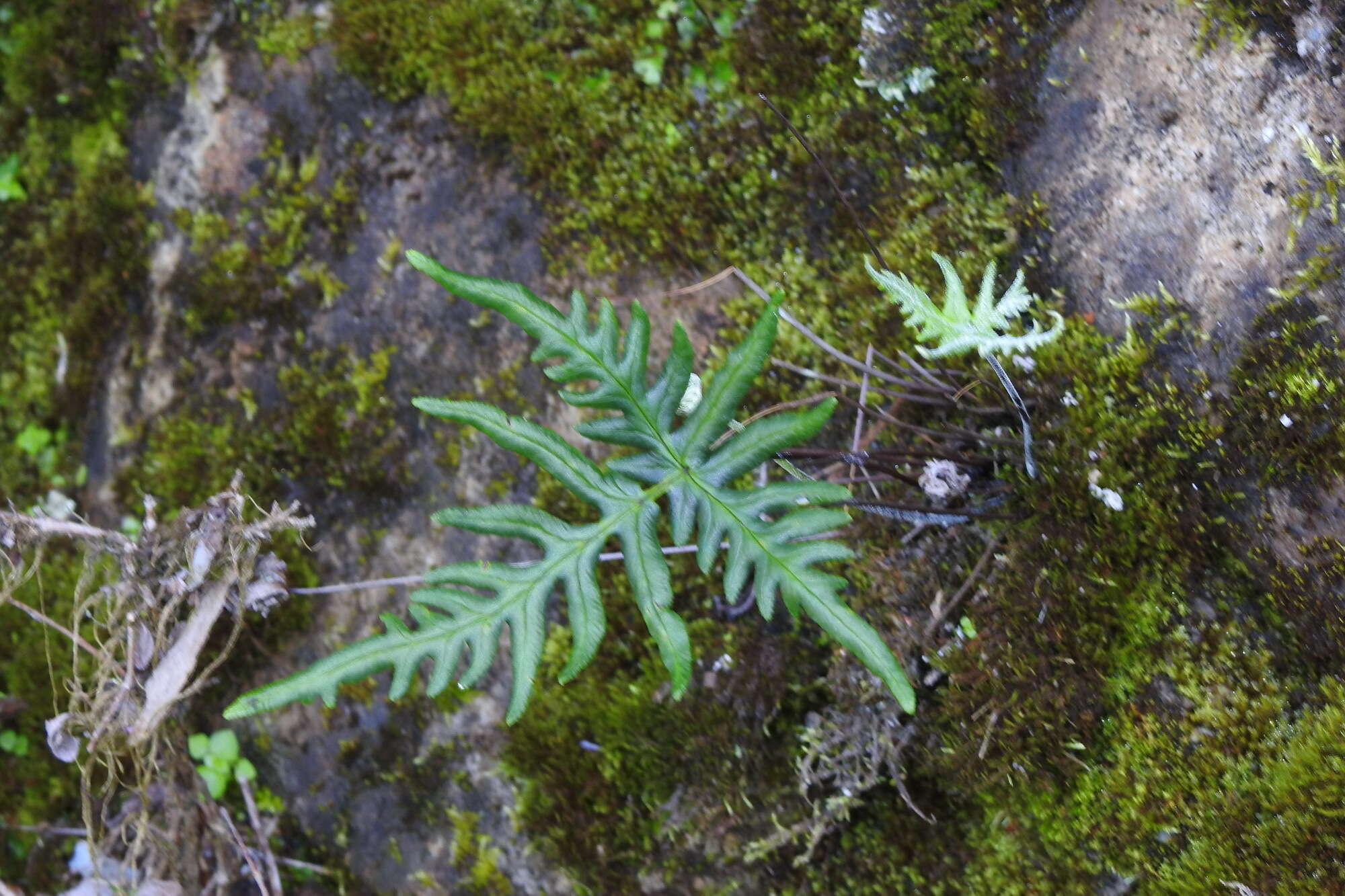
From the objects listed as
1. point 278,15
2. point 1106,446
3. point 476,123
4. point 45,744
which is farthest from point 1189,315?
point 45,744

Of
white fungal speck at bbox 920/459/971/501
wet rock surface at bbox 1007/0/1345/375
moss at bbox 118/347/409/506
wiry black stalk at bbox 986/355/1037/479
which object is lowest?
moss at bbox 118/347/409/506

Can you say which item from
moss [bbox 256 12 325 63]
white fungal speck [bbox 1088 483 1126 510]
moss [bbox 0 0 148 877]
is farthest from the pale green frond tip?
moss [bbox 0 0 148 877]

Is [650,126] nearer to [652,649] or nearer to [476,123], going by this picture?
[476,123]

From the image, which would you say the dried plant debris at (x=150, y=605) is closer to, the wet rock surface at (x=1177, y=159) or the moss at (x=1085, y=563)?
→ the moss at (x=1085, y=563)

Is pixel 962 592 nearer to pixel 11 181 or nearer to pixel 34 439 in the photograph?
pixel 34 439

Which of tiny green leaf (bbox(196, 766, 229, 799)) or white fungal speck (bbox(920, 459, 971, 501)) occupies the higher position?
white fungal speck (bbox(920, 459, 971, 501))

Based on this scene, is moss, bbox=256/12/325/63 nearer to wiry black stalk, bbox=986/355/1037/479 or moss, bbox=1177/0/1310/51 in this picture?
wiry black stalk, bbox=986/355/1037/479

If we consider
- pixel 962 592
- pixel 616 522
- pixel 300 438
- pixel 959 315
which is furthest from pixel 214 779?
pixel 959 315
